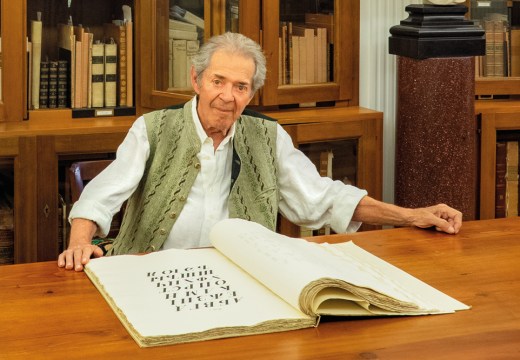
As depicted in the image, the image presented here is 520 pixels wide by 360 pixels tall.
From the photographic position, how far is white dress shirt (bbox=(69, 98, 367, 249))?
2.64 metres

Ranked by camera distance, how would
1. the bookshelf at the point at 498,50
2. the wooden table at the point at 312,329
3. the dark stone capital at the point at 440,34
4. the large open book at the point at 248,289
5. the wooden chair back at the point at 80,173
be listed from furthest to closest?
the bookshelf at the point at 498,50, the dark stone capital at the point at 440,34, the wooden chair back at the point at 80,173, the large open book at the point at 248,289, the wooden table at the point at 312,329

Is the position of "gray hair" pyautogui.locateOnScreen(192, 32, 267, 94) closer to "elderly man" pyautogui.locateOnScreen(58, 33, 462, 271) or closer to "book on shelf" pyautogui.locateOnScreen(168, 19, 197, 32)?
"elderly man" pyautogui.locateOnScreen(58, 33, 462, 271)

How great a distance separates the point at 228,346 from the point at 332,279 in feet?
0.78

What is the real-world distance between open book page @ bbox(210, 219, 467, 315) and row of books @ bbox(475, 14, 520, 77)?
229 centimetres

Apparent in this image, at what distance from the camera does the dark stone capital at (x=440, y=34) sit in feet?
12.1

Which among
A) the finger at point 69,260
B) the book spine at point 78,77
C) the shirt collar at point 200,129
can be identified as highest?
the book spine at point 78,77

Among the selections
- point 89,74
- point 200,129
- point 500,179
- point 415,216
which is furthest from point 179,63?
point 415,216

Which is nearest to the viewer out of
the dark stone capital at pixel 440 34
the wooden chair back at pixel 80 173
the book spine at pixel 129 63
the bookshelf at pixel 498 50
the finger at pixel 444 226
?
the finger at pixel 444 226

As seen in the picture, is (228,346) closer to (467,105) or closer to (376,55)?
(467,105)

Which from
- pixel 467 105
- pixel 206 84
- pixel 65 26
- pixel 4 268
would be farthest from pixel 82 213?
pixel 467 105

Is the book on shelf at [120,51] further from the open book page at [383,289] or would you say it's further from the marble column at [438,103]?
the open book page at [383,289]

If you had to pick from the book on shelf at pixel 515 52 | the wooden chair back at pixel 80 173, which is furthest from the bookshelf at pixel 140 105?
the book on shelf at pixel 515 52

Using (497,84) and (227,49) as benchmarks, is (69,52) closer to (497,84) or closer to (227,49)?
(227,49)

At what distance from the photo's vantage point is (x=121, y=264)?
2078mm
